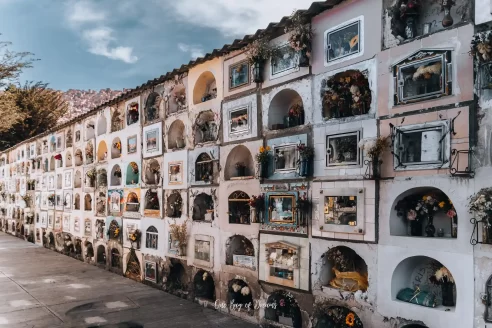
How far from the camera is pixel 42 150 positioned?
84.7 feet

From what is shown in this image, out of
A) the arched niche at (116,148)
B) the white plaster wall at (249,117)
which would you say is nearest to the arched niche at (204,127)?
the white plaster wall at (249,117)

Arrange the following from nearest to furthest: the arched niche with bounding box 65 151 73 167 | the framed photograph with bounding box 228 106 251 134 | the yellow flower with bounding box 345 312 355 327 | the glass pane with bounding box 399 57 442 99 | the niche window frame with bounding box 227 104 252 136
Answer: the glass pane with bounding box 399 57 442 99 < the yellow flower with bounding box 345 312 355 327 < the niche window frame with bounding box 227 104 252 136 < the framed photograph with bounding box 228 106 251 134 < the arched niche with bounding box 65 151 73 167

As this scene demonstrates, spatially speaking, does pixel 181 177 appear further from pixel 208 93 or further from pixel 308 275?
pixel 308 275

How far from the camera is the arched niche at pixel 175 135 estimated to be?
45.9 feet

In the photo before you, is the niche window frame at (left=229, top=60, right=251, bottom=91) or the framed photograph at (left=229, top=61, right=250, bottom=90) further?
the framed photograph at (left=229, top=61, right=250, bottom=90)

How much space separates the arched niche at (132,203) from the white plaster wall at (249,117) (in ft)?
18.9

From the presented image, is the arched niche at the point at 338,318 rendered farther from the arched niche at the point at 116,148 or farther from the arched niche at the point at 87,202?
the arched niche at the point at 87,202

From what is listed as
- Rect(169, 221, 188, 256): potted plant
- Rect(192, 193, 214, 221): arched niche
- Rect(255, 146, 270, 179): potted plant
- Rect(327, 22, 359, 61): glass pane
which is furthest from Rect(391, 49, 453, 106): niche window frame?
Rect(169, 221, 188, 256): potted plant

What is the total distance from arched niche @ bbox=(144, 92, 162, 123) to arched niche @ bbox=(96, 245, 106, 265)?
6.45 m

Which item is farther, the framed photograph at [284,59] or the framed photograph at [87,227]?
the framed photograph at [87,227]

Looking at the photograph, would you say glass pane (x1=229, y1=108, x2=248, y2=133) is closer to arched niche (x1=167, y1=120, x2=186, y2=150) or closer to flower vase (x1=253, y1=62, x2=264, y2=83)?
flower vase (x1=253, y1=62, x2=264, y2=83)

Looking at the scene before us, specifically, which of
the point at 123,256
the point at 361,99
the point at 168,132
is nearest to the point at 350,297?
the point at 361,99

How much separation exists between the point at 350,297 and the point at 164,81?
9.35 metres

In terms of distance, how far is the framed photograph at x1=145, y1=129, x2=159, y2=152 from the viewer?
14.7 metres
